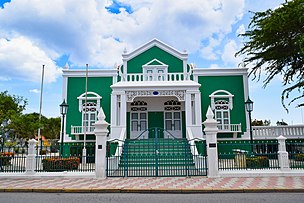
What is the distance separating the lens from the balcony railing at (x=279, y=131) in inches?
610

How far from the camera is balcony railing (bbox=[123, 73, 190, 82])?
16.2 meters

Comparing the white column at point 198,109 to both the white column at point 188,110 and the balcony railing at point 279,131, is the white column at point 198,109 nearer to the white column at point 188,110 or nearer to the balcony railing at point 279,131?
the white column at point 188,110

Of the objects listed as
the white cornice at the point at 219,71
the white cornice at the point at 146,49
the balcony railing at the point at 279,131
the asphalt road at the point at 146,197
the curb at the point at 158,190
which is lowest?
the asphalt road at the point at 146,197

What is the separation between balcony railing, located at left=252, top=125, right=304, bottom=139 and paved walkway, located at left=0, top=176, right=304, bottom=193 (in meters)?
7.25

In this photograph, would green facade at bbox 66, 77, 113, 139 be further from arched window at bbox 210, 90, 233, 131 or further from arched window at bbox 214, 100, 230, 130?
arched window at bbox 214, 100, 230, 130

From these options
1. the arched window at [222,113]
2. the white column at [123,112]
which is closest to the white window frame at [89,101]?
the white column at [123,112]

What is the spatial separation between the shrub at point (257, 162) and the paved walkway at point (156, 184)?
113 centimetres

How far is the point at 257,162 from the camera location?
10148 millimetres

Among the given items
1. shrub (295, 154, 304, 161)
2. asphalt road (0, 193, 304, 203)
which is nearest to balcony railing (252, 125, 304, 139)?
shrub (295, 154, 304, 161)

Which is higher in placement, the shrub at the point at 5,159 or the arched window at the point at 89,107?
the arched window at the point at 89,107

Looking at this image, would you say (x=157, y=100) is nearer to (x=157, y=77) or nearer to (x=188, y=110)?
(x=157, y=77)

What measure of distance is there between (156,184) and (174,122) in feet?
30.1

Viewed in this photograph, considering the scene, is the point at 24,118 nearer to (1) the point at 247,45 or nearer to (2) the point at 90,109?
(2) the point at 90,109

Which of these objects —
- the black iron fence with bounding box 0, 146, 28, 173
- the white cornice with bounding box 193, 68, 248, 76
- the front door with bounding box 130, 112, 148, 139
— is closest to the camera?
the black iron fence with bounding box 0, 146, 28, 173
